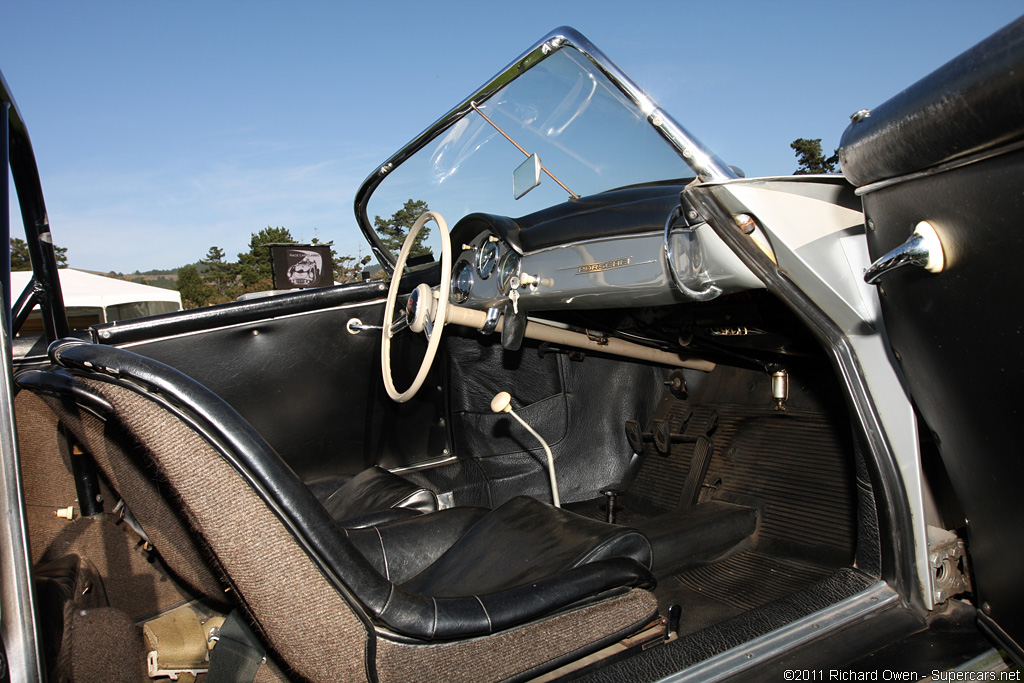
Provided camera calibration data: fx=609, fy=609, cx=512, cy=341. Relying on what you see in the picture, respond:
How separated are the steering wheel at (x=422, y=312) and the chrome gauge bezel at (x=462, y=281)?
16 centimetres

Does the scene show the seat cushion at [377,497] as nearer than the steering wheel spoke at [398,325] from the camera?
Yes

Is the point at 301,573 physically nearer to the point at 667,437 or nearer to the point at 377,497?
the point at 377,497

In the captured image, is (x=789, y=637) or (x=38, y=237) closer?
(x=789, y=637)

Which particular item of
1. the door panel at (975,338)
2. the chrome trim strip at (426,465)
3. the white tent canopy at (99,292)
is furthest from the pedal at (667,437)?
the white tent canopy at (99,292)

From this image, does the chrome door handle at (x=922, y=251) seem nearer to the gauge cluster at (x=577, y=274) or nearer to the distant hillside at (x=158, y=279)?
the gauge cluster at (x=577, y=274)

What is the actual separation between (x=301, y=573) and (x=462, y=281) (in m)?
1.62

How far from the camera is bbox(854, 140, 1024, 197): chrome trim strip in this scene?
66cm

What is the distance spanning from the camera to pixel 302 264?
21.6 ft

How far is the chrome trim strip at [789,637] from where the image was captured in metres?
0.99

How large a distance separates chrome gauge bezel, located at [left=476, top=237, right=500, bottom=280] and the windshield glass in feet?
0.43

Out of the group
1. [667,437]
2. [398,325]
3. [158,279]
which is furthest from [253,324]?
[158,279]

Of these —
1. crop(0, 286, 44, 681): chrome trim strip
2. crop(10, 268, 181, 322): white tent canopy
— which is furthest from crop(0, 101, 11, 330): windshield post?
crop(10, 268, 181, 322): white tent canopy

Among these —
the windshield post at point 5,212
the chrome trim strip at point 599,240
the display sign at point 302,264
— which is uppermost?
the display sign at point 302,264

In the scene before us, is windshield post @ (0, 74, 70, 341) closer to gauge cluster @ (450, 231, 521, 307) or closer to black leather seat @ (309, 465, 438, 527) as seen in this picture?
black leather seat @ (309, 465, 438, 527)
